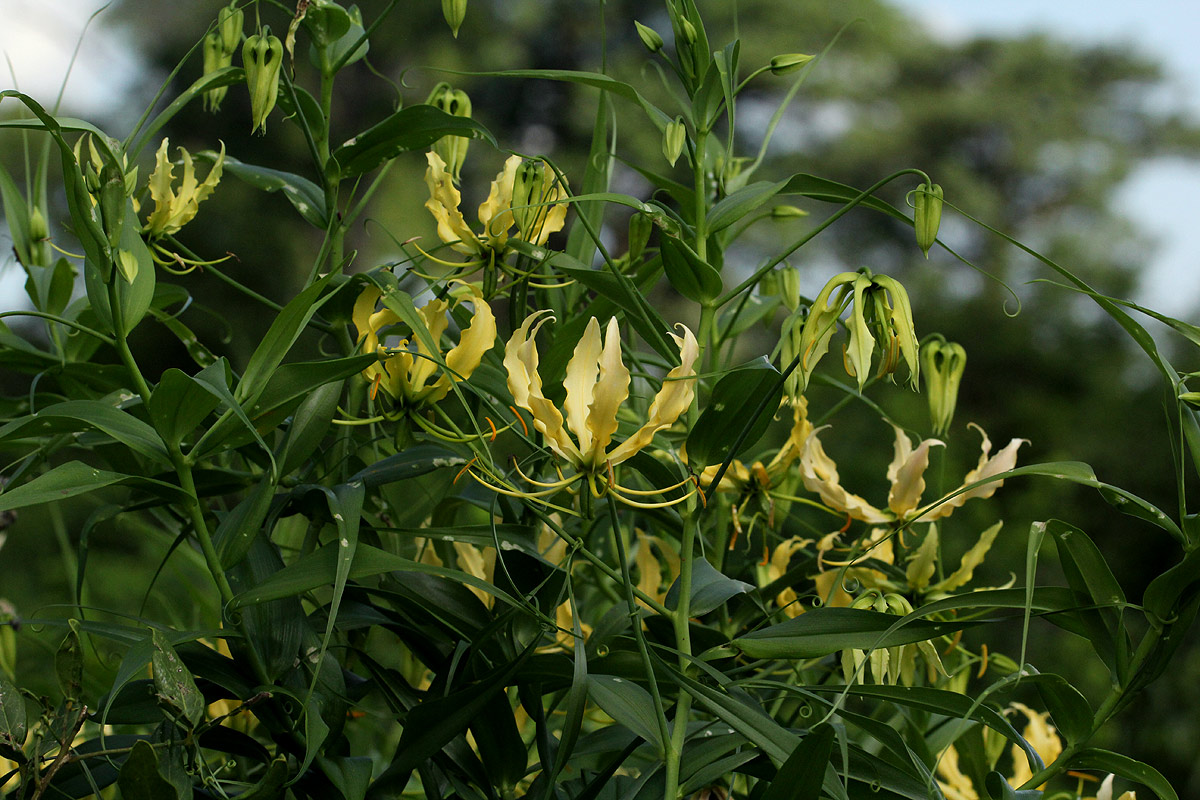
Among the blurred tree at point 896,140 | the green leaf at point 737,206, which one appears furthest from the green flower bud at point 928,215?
the blurred tree at point 896,140

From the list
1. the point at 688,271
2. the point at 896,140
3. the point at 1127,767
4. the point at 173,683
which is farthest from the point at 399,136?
the point at 896,140

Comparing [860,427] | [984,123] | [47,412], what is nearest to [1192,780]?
[860,427]

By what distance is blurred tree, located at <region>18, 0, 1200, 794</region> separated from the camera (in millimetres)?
3631

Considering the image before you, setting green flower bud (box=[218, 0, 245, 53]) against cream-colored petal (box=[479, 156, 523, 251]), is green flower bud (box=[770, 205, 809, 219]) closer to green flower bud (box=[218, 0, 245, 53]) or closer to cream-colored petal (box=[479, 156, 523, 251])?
cream-colored petal (box=[479, 156, 523, 251])

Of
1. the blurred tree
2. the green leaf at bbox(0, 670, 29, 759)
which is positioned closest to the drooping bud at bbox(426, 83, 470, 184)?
the green leaf at bbox(0, 670, 29, 759)

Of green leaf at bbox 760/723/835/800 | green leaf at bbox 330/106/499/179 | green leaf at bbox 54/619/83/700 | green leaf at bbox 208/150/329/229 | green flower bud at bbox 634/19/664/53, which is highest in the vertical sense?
green flower bud at bbox 634/19/664/53

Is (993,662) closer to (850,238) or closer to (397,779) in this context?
(397,779)

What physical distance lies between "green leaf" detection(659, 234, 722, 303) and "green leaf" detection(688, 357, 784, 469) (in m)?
0.06

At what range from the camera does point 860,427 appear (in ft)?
9.12

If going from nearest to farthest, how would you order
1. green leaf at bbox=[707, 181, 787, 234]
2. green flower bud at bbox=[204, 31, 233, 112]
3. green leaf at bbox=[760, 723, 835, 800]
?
green leaf at bbox=[760, 723, 835, 800] < green leaf at bbox=[707, 181, 787, 234] < green flower bud at bbox=[204, 31, 233, 112]

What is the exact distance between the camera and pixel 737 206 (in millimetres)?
463

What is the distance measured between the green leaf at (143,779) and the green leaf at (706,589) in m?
0.20

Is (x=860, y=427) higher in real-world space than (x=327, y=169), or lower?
lower

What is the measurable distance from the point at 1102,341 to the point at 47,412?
12.3 ft
